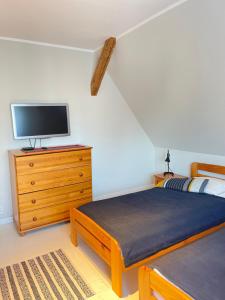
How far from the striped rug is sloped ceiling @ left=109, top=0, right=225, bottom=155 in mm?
2422

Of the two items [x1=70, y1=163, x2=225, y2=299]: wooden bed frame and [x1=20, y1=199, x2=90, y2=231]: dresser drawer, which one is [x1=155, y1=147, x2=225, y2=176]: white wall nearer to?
[x1=70, y1=163, x2=225, y2=299]: wooden bed frame

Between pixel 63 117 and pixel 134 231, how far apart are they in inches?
79.8

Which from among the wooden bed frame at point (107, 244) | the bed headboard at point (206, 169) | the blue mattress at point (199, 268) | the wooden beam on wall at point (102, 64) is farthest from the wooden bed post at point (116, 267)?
the wooden beam on wall at point (102, 64)

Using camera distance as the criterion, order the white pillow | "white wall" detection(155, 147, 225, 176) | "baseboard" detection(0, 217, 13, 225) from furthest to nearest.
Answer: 1. "white wall" detection(155, 147, 225, 176)
2. "baseboard" detection(0, 217, 13, 225)
3. the white pillow

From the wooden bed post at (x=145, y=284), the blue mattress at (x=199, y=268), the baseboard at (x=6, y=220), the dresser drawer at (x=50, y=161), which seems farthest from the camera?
the baseboard at (x=6, y=220)

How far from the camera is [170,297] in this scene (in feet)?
4.91

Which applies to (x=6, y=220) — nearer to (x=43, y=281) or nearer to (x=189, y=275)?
(x=43, y=281)

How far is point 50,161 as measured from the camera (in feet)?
10.3

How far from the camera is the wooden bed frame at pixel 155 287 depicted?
1.46 metres

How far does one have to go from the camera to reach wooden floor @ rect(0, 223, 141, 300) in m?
2.15

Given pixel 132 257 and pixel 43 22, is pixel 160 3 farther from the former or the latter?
pixel 132 257

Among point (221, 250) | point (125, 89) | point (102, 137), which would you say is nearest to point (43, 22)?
point (125, 89)

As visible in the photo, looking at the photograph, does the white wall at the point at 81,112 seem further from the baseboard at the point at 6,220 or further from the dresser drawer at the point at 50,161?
the dresser drawer at the point at 50,161

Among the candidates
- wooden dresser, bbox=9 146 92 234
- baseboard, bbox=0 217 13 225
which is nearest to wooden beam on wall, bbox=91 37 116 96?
wooden dresser, bbox=9 146 92 234
